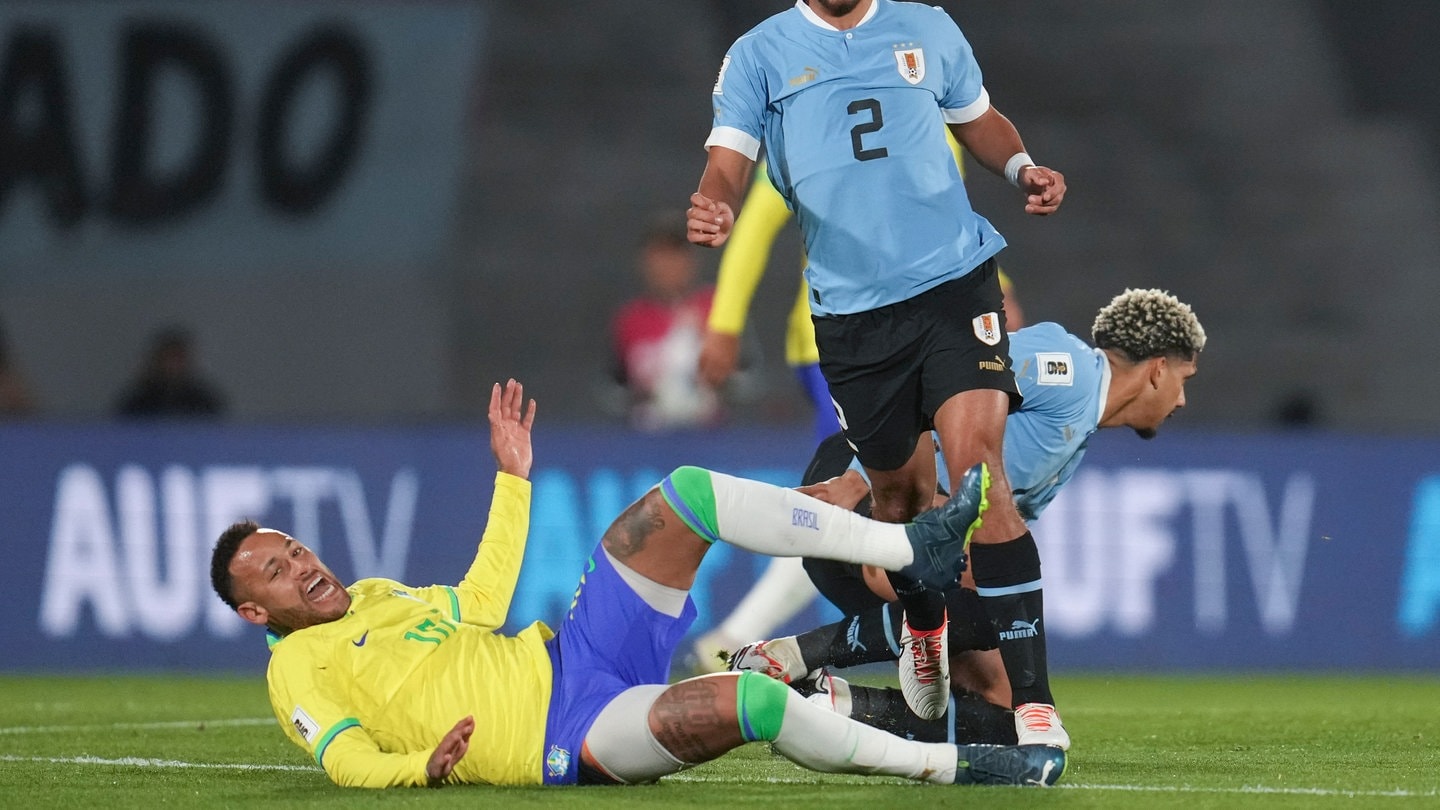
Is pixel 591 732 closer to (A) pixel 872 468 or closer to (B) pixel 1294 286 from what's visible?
(A) pixel 872 468

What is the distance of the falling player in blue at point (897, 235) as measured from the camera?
5.06m

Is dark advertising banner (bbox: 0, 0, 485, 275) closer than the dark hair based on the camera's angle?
No

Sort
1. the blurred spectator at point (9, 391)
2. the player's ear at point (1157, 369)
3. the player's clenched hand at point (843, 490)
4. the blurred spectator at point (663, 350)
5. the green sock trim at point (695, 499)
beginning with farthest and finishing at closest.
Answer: the blurred spectator at point (9, 391) < the blurred spectator at point (663, 350) < the player's clenched hand at point (843, 490) < the player's ear at point (1157, 369) < the green sock trim at point (695, 499)

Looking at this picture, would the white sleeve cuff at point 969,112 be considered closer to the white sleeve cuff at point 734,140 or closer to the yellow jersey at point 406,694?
the white sleeve cuff at point 734,140

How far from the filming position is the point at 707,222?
4.92 m

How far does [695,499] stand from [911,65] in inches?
56.0

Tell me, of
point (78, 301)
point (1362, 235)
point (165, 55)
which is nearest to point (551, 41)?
point (165, 55)

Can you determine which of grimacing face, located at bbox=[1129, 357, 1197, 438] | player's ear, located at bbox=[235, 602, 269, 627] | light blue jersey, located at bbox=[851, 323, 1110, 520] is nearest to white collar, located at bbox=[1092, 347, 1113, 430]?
light blue jersey, located at bbox=[851, 323, 1110, 520]

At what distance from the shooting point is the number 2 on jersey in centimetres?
514

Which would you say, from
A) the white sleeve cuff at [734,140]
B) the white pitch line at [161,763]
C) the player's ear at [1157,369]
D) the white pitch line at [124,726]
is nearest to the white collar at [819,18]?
the white sleeve cuff at [734,140]

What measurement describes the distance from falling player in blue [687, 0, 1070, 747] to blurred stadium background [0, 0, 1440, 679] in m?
4.41

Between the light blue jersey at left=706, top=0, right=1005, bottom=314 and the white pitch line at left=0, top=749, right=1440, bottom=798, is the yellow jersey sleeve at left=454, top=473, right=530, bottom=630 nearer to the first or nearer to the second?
the white pitch line at left=0, top=749, right=1440, bottom=798

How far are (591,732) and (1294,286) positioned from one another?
37.7ft

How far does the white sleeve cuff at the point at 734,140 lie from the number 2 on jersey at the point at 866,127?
270 mm
